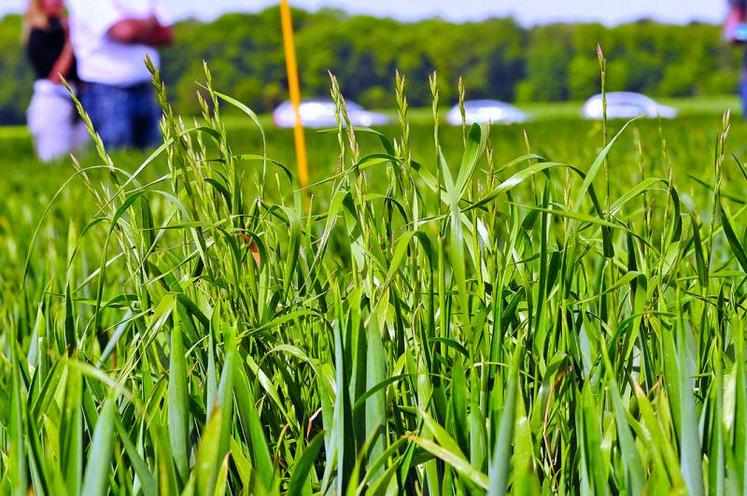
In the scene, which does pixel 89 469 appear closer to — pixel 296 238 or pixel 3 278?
pixel 296 238

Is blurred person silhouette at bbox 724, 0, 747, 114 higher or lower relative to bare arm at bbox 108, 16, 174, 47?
lower

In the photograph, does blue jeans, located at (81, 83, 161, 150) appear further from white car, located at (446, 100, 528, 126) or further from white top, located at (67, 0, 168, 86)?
white car, located at (446, 100, 528, 126)

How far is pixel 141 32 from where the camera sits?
21.0ft

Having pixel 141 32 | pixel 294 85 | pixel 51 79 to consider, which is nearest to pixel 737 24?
pixel 141 32

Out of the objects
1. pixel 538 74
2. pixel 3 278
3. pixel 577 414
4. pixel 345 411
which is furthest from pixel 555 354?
pixel 538 74

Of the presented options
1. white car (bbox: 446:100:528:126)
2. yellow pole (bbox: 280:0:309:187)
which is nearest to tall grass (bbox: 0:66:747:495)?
white car (bbox: 446:100:528:126)

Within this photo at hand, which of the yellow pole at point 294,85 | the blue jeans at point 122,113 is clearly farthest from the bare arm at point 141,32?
the yellow pole at point 294,85

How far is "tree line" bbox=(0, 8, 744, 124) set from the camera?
68.0 m

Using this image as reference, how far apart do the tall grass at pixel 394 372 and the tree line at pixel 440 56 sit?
214 ft

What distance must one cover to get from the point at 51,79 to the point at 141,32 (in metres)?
Answer: 2.22

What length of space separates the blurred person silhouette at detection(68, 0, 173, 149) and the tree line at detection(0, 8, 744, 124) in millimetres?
58907

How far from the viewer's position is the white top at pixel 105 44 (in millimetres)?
6406

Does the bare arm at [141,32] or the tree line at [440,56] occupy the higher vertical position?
the bare arm at [141,32]

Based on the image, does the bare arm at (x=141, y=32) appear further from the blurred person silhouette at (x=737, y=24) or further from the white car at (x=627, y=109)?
the blurred person silhouette at (x=737, y=24)
